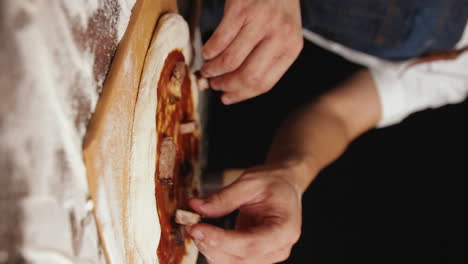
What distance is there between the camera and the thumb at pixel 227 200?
0.82m

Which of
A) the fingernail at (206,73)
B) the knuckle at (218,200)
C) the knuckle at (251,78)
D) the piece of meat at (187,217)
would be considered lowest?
the knuckle at (218,200)

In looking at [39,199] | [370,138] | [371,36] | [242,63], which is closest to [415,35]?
[371,36]

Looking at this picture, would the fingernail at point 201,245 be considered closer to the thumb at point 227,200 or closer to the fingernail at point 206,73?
the thumb at point 227,200

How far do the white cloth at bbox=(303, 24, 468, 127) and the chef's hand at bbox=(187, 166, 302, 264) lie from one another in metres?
0.55

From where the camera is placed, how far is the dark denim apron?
124cm

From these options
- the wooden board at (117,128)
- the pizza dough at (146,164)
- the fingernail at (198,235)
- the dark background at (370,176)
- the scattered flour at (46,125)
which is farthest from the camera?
the dark background at (370,176)

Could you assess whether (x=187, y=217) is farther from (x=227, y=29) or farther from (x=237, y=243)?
(x=227, y=29)

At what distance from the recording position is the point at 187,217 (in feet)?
2.54

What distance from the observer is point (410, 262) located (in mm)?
1465

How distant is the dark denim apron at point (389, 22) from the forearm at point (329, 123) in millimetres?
130

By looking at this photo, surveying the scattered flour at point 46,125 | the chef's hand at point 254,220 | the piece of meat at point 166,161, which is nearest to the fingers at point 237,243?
the chef's hand at point 254,220

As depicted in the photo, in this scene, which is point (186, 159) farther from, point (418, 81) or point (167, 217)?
point (418, 81)

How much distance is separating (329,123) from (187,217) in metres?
0.64

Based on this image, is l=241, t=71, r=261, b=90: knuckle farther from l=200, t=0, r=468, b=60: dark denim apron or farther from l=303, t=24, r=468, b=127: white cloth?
l=303, t=24, r=468, b=127: white cloth
